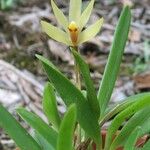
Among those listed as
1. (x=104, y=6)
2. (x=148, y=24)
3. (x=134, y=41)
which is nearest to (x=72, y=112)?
(x=134, y=41)

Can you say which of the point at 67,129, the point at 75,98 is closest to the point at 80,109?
the point at 75,98

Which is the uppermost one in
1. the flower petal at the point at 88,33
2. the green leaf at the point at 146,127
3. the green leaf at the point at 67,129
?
the flower petal at the point at 88,33

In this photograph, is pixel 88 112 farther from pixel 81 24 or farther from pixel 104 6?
Result: pixel 104 6

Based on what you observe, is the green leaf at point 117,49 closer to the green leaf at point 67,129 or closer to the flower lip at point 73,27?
the flower lip at point 73,27

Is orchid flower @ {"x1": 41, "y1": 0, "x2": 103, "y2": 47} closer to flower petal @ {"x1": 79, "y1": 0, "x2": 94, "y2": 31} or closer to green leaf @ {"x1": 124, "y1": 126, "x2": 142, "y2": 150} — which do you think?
flower petal @ {"x1": 79, "y1": 0, "x2": 94, "y2": 31}

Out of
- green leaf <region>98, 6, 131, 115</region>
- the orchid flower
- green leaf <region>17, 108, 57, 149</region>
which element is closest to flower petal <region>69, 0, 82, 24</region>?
the orchid flower

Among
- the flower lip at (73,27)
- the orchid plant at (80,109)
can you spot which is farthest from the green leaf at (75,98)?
the flower lip at (73,27)
